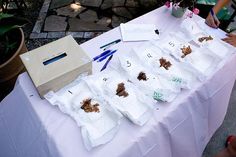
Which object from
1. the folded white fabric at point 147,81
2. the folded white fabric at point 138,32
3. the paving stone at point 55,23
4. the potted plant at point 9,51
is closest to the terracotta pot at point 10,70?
the potted plant at point 9,51

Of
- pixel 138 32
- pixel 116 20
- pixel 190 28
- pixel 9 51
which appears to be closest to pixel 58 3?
pixel 116 20

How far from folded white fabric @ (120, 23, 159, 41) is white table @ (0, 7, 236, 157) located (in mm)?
59

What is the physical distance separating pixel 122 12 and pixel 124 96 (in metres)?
2.11

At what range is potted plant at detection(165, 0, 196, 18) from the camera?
1.39 m

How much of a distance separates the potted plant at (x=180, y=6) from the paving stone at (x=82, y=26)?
1311 millimetres

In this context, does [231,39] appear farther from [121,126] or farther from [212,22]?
[121,126]

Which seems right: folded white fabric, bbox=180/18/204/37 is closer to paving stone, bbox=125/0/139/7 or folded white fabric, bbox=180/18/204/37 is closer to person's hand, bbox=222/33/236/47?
person's hand, bbox=222/33/236/47

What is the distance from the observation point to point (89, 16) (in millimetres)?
2822

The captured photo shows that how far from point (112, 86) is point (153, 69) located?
0.24 metres

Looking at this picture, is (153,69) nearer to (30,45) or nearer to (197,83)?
(197,83)

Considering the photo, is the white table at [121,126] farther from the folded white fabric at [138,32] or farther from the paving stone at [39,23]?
the paving stone at [39,23]

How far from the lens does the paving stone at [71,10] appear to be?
283 centimetres

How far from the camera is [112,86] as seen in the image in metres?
1.04

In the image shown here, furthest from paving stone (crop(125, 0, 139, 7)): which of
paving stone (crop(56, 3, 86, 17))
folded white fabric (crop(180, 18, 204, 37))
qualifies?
folded white fabric (crop(180, 18, 204, 37))
